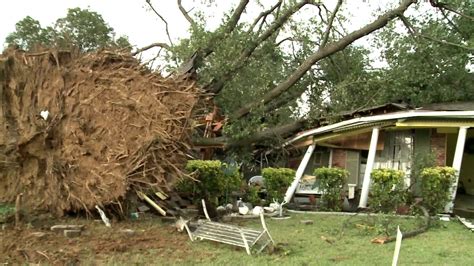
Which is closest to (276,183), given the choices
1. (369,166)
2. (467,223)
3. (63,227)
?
(369,166)

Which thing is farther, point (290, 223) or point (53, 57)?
point (290, 223)

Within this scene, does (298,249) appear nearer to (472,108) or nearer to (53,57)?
(53,57)

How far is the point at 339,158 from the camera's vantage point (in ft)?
52.5

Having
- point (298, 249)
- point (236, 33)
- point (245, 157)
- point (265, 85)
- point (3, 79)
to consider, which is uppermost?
point (236, 33)

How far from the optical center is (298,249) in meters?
8.24

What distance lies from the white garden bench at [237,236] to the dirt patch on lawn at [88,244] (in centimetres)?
37

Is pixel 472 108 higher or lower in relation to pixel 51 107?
higher

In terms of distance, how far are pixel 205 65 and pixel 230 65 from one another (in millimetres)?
826

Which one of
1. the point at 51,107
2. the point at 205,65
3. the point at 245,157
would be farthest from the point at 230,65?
Answer: the point at 51,107

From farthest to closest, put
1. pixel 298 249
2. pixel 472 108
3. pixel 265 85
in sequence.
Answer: pixel 265 85 < pixel 472 108 < pixel 298 249

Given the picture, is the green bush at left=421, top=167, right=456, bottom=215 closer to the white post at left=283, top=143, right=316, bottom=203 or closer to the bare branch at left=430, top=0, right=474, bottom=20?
the white post at left=283, top=143, right=316, bottom=203

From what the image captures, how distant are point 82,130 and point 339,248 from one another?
5.17 m

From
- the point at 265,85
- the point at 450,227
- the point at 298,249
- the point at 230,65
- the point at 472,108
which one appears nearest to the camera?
the point at 298,249

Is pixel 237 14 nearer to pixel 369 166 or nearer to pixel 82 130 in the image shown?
pixel 369 166
